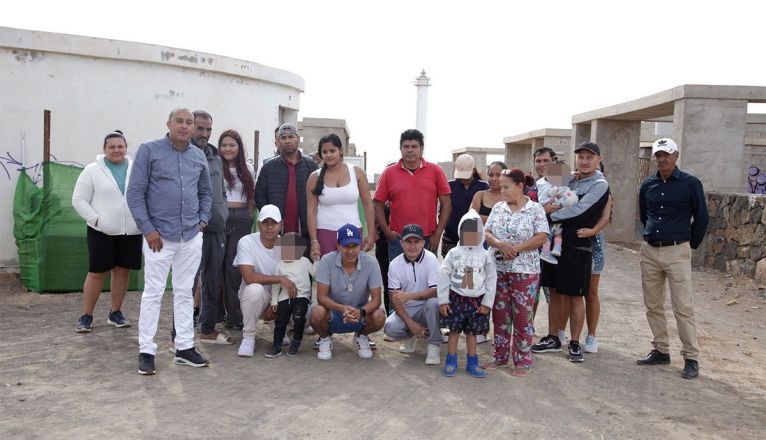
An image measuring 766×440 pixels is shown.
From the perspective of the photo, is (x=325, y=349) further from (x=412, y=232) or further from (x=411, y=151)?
(x=411, y=151)

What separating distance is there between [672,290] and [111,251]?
15.7 feet

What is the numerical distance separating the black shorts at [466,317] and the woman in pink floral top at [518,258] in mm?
248

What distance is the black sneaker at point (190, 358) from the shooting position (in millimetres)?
5137

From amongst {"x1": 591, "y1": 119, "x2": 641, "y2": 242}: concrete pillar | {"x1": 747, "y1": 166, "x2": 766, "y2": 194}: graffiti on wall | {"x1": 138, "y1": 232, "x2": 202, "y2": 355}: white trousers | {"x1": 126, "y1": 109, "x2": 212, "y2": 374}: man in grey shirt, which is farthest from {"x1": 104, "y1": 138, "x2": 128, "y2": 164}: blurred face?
{"x1": 747, "y1": 166, "x2": 766, "y2": 194}: graffiti on wall

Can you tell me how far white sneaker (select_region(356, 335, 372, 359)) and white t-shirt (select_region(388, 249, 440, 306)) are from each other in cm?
48

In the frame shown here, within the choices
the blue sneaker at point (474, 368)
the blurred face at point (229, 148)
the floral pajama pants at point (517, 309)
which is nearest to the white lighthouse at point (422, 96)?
the blurred face at point (229, 148)

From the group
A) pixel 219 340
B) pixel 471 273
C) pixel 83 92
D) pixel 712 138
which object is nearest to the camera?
pixel 471 273

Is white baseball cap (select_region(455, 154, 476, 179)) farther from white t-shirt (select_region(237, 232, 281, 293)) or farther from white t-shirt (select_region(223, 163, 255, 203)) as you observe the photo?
white t-shirt (select_region(223, 163, 255, 203))

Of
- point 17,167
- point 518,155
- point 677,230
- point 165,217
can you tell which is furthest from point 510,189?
point 518,155

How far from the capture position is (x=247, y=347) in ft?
18.1

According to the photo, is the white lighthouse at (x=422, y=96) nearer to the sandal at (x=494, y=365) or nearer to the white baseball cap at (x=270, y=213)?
the white baseball cap at (x=270, y=213)

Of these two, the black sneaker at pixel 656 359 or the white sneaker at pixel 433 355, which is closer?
the white sneaker at pixel 433 355

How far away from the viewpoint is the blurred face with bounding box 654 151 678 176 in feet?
17.4

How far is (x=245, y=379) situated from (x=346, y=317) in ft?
3.06
